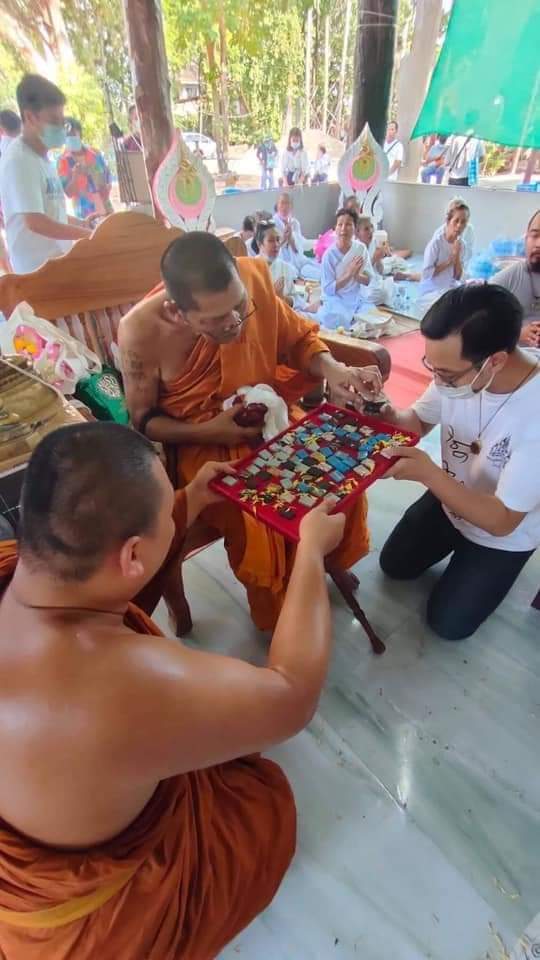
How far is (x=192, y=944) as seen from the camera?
3.06 ft

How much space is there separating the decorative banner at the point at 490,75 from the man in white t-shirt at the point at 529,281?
203 centimetres

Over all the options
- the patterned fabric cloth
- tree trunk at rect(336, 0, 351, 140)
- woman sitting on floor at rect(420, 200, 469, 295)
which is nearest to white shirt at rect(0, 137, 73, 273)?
the patterned fabric cloth

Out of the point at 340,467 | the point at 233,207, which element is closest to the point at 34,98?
the point at 340,467

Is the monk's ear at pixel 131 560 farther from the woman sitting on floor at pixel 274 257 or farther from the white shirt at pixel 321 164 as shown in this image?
the white shirt at pixel 321 164

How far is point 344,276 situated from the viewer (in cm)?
439

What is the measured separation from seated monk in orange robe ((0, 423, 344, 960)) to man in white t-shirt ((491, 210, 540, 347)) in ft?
7.67

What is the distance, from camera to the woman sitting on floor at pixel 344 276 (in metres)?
4.37

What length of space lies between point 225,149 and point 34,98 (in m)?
4.41

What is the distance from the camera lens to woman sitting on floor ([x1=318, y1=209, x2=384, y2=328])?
437 centimetres

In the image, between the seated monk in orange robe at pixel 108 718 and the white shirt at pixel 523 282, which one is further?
the white shirt at pixel 523 282

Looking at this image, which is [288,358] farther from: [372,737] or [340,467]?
[372,737]

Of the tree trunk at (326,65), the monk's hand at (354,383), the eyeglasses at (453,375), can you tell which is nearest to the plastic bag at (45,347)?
the monk's hand at (354,383)

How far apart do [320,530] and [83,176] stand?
4802 millimetres

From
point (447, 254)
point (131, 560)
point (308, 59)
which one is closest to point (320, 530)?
point (131, 560)
